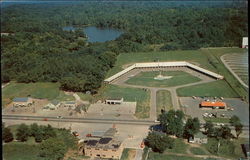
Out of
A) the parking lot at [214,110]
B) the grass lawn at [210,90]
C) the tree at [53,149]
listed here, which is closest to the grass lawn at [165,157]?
the tree at [53,149]

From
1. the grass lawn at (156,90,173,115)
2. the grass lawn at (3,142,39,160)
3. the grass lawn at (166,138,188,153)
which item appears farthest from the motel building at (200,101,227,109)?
the grass lawn at (3,142,39,160)

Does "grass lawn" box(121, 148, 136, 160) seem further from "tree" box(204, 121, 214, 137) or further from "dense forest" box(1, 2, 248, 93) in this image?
"dense forest" box(1, 2, 248, 93)

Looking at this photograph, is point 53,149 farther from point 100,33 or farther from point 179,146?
point 100,33

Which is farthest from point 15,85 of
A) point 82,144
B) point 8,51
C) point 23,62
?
point 82,144

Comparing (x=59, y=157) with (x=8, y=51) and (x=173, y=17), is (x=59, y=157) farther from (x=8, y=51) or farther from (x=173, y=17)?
(x=173, y=17)

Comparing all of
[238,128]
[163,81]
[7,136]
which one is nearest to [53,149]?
[7,136]

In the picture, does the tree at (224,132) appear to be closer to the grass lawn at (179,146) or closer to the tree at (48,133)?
the grass lawn at (179,146)
